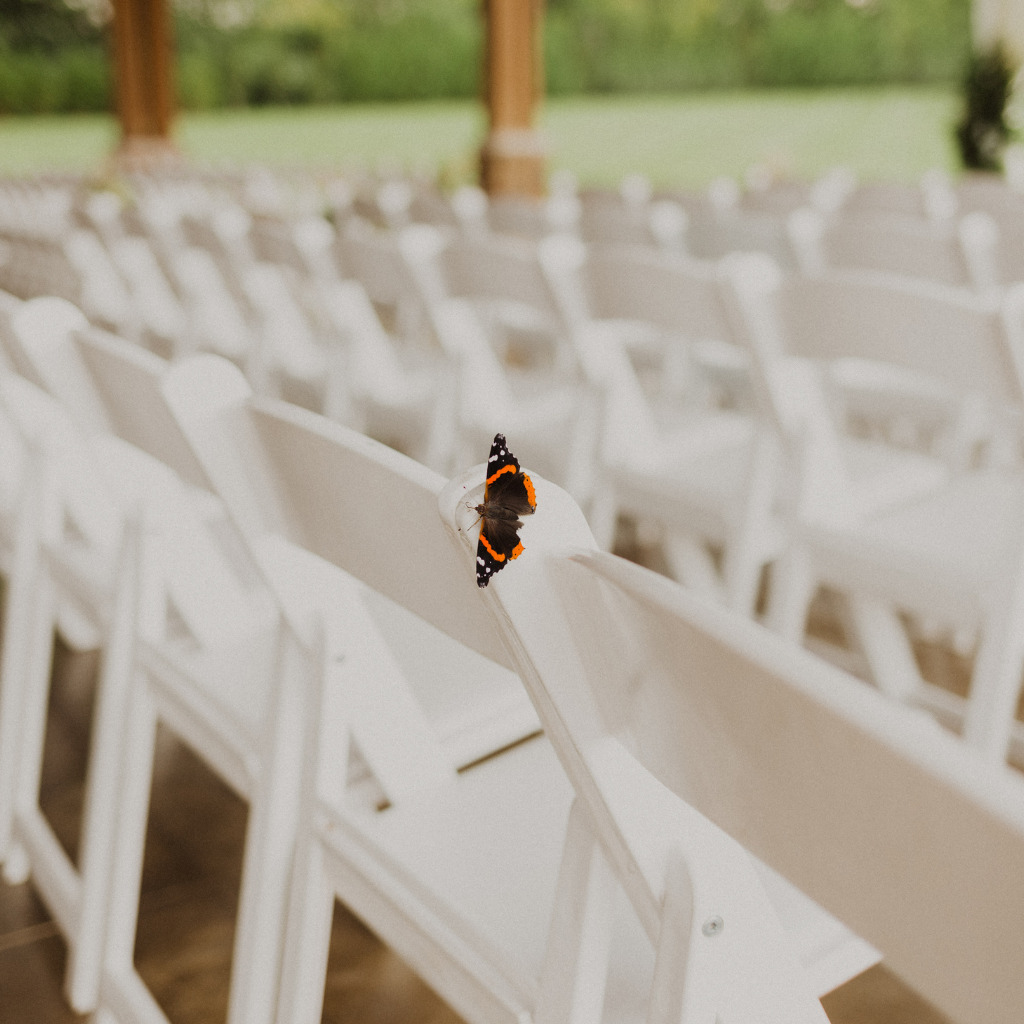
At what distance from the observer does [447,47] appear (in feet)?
56.9

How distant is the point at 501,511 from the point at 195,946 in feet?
4.79

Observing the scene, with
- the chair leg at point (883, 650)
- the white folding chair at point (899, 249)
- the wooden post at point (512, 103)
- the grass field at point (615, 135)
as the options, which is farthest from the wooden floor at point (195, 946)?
the grass field at point (615, 135)

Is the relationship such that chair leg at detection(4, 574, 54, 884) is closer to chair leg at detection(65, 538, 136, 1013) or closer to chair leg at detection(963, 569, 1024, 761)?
chair leg at detection(65, 538, 136, 1013)

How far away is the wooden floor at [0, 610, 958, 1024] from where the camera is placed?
167 cm

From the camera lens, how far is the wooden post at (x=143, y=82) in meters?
13.4

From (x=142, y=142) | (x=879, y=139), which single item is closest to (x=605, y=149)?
(x=879, y=139)

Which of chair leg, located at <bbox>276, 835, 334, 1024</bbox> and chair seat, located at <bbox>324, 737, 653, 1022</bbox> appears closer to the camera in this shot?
chair seat, located at <bbox>324, 737, 653, 1022</bbox>

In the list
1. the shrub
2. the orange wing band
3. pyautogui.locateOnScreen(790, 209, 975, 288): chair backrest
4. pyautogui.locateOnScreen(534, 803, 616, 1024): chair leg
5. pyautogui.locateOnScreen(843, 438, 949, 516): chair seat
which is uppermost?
the shrub

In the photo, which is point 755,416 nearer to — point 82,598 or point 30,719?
point 82,598

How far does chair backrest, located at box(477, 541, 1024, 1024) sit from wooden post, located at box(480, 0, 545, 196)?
7.52 m

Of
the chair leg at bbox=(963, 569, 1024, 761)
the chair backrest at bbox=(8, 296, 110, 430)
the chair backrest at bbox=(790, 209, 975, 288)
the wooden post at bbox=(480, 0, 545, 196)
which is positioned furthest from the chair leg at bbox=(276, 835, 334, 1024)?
the wooden post at bbox=(480, 0, 545, 196)

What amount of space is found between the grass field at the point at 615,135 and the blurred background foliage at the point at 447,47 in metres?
0.27

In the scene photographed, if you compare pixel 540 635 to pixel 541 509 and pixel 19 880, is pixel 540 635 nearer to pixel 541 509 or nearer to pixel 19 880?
pixel 541 509

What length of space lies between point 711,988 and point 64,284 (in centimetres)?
485
